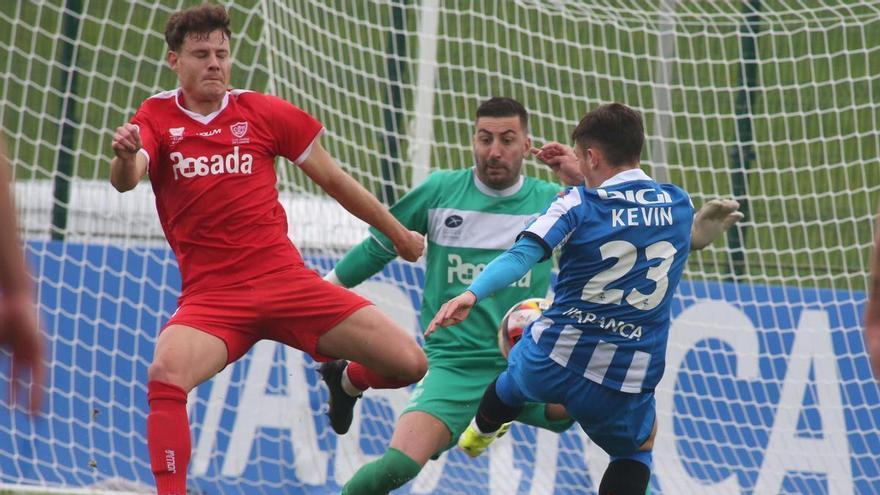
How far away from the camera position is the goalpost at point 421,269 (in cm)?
812

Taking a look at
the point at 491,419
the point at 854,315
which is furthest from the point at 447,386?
the point at 854,315

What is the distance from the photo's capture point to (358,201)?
229 inches

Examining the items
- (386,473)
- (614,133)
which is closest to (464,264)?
(386,473)

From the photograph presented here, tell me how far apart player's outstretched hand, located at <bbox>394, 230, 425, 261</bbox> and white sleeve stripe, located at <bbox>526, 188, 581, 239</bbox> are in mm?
896

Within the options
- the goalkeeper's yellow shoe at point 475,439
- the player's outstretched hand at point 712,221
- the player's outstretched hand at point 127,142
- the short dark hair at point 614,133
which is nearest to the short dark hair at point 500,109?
the player's outstretched hand at point 712,221

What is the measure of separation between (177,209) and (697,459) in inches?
156

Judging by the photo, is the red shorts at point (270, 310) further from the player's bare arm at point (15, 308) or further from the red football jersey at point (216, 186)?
the player's bare arm at point (15, 308)

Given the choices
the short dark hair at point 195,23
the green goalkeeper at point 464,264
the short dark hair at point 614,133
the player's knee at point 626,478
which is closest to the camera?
the short dark hair at point 614,133

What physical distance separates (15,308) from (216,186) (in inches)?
123

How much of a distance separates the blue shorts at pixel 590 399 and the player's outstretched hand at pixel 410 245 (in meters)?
0.68

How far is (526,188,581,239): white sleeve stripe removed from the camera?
5020 mm

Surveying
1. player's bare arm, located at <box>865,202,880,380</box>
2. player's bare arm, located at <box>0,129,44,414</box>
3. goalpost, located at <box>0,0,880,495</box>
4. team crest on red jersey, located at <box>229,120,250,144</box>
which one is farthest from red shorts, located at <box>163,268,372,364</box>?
player's bare arm, located at <box>865,202,880,380</box>

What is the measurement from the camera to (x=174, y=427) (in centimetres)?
528

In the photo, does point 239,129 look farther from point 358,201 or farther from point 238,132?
point 358,201
